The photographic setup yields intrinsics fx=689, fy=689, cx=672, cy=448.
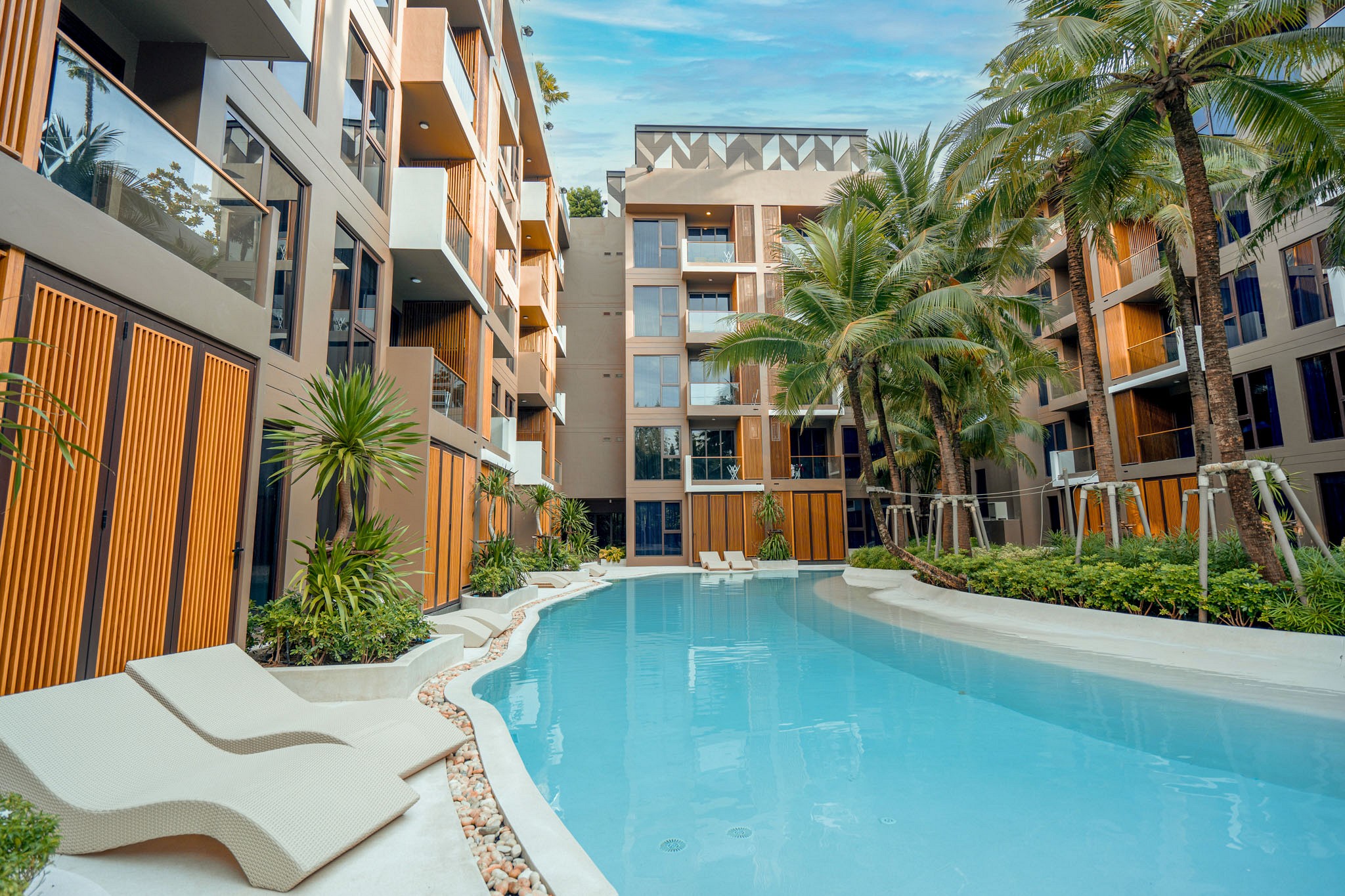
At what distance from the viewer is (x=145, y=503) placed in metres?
4.57

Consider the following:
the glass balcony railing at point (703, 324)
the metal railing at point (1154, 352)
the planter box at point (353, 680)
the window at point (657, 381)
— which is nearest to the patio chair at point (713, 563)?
the window at point (657, 381)

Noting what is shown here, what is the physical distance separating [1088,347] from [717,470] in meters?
15.5

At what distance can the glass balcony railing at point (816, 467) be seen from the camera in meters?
25.5

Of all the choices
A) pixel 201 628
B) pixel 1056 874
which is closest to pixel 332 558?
pixel 201 628

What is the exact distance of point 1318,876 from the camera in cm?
293

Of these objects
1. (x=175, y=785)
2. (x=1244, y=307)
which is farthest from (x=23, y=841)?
(x=1244, y=307)

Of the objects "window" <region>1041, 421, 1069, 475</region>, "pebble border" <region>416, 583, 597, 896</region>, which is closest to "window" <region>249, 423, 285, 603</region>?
"pebble border" <region>416, 583, 597, 896</region>

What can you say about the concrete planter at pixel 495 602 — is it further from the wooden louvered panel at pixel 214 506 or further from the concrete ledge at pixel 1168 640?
the concrete ledge at pixel 1168 640

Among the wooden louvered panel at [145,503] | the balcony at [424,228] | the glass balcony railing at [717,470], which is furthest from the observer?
the glass balcony railing at [717,470]

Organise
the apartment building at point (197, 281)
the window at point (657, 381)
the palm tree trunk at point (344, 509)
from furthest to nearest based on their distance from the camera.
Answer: the window at point (657, 381), the palm tree trunk at point (344, 509), the apartment building at point (197, 281)

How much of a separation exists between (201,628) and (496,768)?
8.77 ft

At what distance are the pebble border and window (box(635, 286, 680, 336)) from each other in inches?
864

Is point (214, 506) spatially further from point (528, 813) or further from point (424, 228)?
point (424, 228)

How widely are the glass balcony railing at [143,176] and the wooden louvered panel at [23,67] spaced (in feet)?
0.48
